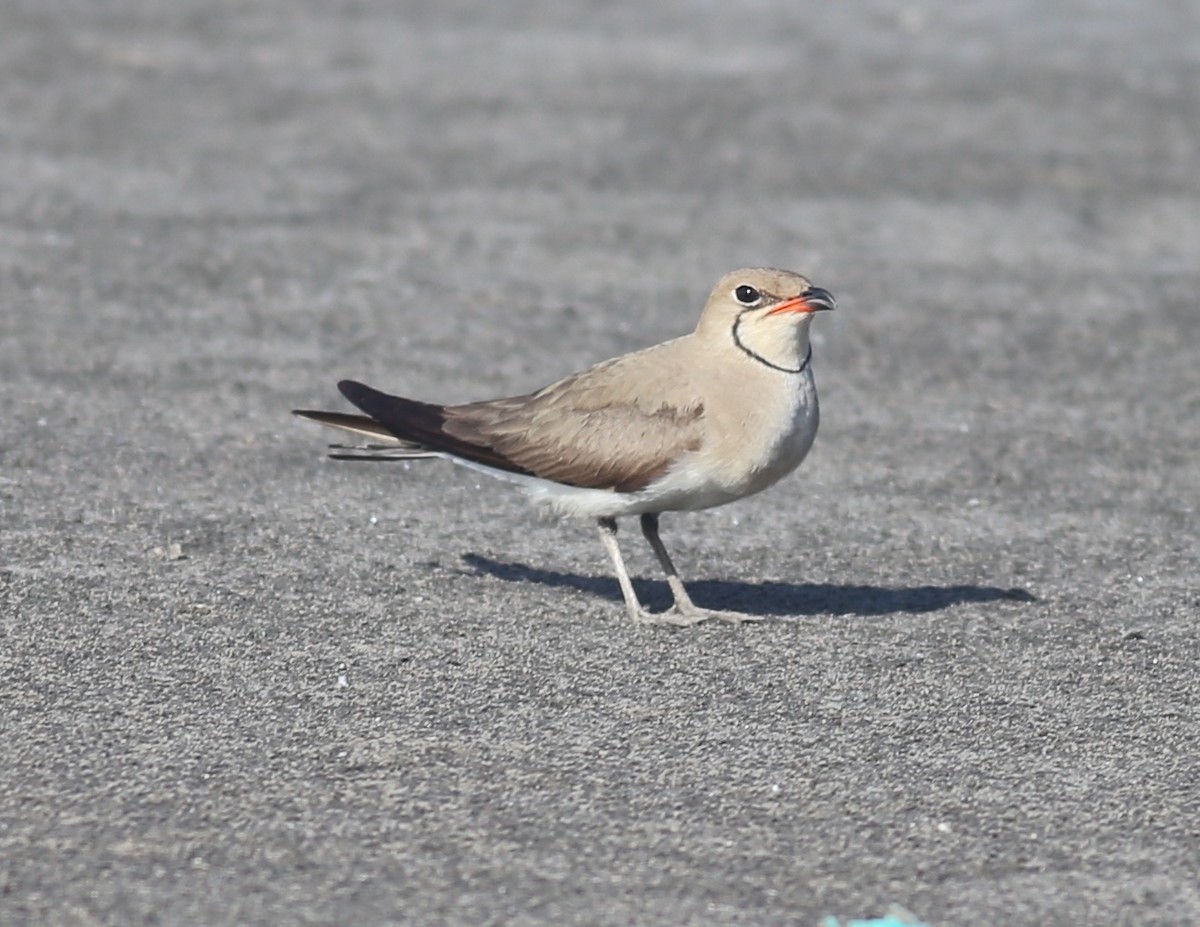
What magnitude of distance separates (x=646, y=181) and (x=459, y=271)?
238 cm

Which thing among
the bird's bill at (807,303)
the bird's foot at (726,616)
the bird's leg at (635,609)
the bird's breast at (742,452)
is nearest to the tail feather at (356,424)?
the bird's leg at (635,609)

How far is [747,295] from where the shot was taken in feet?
22.3

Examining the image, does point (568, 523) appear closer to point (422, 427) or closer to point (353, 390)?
point (422, 427)

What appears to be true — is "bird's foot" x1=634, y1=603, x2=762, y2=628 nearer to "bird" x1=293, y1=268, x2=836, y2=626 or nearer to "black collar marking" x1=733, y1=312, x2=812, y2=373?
"bird" x1=293, y1=268, x2=836, y2=626

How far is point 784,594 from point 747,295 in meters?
1.12

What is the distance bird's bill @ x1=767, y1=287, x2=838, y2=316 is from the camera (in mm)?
6643

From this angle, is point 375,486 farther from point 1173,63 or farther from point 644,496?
point 1173,63

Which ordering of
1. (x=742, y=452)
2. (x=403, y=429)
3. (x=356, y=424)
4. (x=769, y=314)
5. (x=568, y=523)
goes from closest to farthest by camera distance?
(x=742, y=452) < (x=769, y=314) < (x=403, y=429) < (x=356, y=424) < (x=568, y=523)

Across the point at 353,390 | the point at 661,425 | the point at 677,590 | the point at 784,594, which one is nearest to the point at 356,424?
the point at 353,390

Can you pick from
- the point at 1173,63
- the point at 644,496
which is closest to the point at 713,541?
the point at 644,496

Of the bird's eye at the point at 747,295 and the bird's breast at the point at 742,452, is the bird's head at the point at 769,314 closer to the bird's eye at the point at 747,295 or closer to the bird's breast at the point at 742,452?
the bird's eye at the point at 747,295

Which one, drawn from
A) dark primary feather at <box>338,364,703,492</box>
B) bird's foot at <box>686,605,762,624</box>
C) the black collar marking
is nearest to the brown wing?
dark primary feather at <box>338,364,703,492</box>

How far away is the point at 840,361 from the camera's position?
1009cm

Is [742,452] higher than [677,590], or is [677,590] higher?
[742,452]
